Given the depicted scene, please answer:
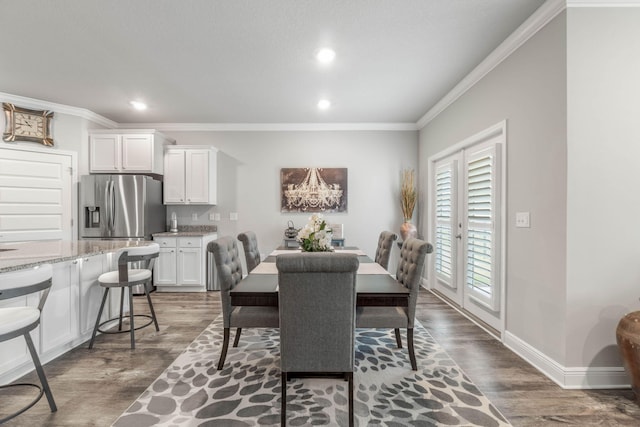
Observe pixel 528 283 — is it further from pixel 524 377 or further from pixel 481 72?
pixel 481 72

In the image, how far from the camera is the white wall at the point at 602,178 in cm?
205

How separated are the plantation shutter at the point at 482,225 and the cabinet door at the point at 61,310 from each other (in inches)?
147

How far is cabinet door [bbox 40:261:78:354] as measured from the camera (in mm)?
2336

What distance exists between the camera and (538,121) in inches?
92.0

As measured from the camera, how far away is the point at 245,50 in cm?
276

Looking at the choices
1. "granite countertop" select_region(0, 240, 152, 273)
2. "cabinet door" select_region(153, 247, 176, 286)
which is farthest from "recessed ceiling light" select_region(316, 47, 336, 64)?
"cabinet door" select_region(153, 247, 176, 286)

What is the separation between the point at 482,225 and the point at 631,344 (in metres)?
1.53

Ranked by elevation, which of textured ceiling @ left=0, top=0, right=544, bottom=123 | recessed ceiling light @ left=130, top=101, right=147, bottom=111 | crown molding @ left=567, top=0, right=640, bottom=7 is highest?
textured ceiling @ left=0, top=0, right=544, bottom=123

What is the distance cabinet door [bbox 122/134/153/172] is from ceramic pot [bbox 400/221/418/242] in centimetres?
391

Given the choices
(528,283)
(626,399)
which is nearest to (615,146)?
(528,283)

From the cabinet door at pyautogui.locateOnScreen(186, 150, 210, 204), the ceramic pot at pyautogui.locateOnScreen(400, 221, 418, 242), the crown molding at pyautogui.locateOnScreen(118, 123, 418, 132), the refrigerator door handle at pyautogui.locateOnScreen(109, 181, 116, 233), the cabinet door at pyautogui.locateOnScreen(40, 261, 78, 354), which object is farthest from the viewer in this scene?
the crown molding at pyautogui.locateOnScreen(118, 123, 418, 132)

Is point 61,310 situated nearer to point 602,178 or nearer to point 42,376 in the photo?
point 42,376

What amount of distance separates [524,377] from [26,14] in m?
4.53

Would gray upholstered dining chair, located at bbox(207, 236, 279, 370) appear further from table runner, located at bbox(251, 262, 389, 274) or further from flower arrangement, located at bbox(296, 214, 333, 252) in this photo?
flower arrangement, located at bbox(296, 214, 333, 252)
